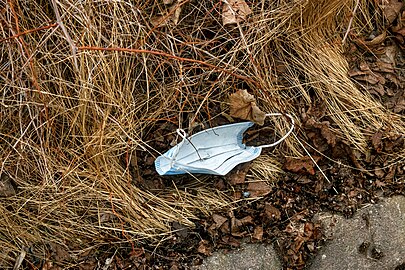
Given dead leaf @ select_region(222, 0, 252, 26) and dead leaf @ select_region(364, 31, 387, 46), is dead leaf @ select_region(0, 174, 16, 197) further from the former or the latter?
dead leaf @ select_region(364, 31, 387, 46)

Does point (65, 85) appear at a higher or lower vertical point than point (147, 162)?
higher

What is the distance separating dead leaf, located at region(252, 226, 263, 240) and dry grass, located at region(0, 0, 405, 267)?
0.18m

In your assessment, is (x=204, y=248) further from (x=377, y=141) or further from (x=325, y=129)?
(x=377, y=141)

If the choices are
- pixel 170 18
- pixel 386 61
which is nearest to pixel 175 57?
pixel 170 18

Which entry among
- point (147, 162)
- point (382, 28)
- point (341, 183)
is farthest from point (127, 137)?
point (382, 28)

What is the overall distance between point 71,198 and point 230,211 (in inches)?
23.4

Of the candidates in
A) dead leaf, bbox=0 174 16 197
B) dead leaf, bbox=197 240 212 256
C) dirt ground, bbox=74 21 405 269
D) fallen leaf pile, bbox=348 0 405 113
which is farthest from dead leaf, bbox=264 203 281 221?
dead leaf, bbox=0 174 16 197

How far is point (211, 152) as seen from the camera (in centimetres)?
245

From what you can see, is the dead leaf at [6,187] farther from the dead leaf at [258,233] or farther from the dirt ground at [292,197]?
the dead leaf at [258,233]

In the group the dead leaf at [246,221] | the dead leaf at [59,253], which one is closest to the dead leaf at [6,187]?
the dead leaf at [59,253]

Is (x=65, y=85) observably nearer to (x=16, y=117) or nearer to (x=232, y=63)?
(x=16, y=117)

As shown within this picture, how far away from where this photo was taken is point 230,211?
7.72 ft

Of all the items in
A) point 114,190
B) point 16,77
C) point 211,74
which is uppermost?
point 16,77

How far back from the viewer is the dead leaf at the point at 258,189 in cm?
239
